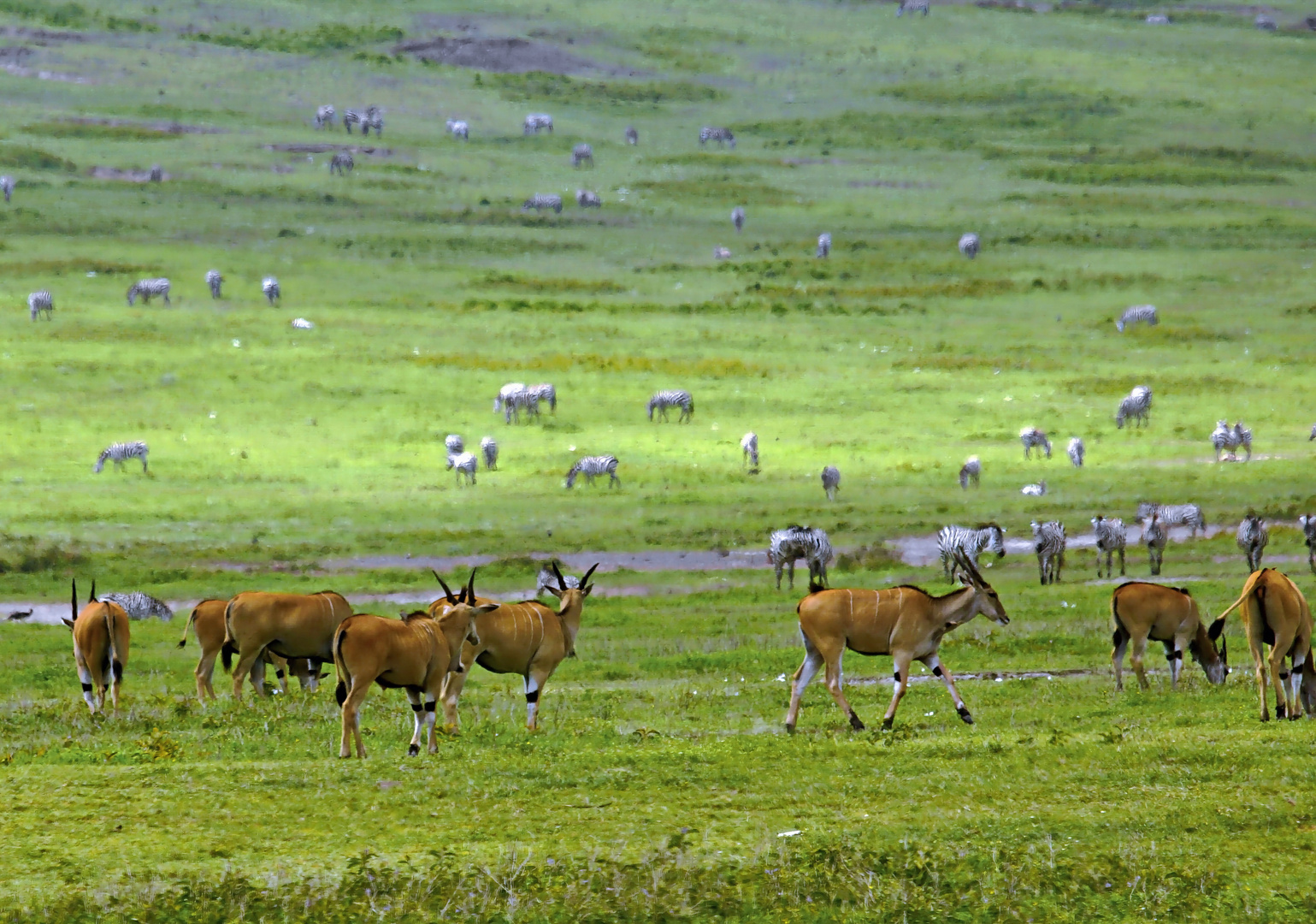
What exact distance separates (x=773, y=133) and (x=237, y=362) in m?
73.3

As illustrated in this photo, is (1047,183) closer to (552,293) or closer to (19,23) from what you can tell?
(552,293)

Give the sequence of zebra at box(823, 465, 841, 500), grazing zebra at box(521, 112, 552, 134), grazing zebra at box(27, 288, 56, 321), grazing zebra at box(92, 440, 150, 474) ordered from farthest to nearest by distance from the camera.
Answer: grazing zebra at box(521, 112, 552, 134) < grazing zebra at box(27, 288, 56, 321) < grazing zebra at box(92, 440, 150, 474) < zebra at box(823, 465, 841, 500)

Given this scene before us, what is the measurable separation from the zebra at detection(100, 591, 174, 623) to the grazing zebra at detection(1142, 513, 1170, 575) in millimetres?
19788

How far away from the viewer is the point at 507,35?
145 metres

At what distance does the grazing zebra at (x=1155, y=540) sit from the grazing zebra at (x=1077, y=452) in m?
11.4

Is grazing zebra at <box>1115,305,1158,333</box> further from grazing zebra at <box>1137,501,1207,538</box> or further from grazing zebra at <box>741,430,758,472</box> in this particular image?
grazing zebra at <box>1137,501,1207,538</box>

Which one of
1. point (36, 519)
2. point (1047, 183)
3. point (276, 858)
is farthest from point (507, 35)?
point (276, 858)

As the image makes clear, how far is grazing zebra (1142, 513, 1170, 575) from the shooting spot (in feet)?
106

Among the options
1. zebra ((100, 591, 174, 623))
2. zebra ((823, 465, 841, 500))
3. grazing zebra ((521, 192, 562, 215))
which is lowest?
zebra ((100, 591, 174, 623))

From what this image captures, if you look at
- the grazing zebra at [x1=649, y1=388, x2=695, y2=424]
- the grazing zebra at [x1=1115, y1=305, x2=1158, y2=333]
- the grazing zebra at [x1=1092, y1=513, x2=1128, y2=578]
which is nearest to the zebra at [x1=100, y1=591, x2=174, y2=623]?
the grazing zebra at [x1=1092, y1=513, x2=1128, y2=578]

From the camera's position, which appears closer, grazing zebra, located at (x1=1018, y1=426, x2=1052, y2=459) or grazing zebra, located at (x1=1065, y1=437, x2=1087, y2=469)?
grazing zebra, located at (x1=1065, y1=437, x2=1087, y2=469)

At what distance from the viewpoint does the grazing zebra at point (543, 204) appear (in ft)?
303

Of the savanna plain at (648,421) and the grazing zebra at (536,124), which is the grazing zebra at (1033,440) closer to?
the savanna plain at (648,421)

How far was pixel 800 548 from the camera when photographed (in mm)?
32375
